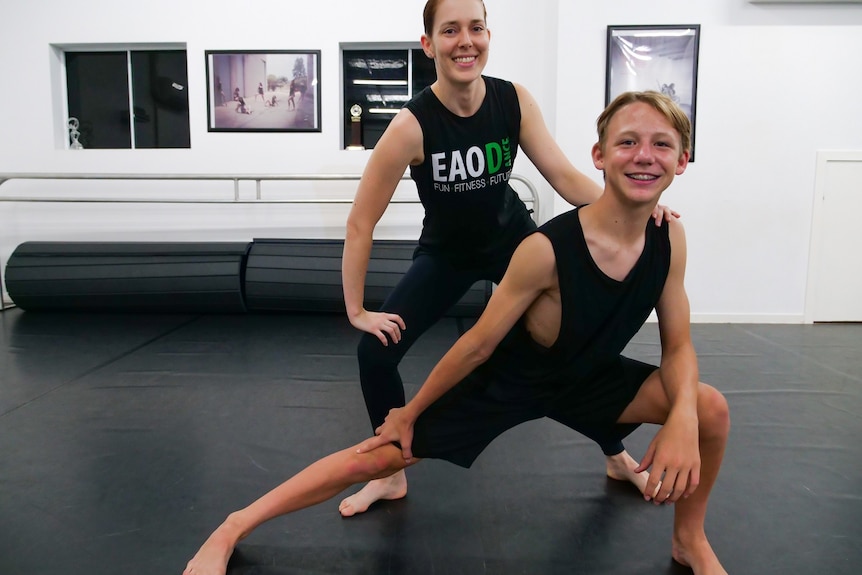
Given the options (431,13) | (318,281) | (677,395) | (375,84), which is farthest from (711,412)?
(375,84)

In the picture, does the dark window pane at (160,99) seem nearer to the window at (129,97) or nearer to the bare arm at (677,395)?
the window at (129,97)

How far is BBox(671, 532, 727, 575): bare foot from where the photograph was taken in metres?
1.18

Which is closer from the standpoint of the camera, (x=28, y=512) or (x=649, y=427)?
(x=28, y=512)

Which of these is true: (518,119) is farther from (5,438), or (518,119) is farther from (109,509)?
(5,438)

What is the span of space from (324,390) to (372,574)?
126cm

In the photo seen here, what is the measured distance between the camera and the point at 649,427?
2090 millimetres

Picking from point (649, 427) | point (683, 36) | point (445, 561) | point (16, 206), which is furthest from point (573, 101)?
point (16, 206)

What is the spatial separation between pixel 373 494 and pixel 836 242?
370 centimetres

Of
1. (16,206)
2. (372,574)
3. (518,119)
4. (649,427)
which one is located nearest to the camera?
(372,574)

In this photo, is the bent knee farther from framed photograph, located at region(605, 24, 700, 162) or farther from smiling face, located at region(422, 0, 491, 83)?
framed photograph, located at region(605, 24, 700, 162)

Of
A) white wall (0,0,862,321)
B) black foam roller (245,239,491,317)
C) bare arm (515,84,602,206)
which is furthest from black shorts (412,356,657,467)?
white wall (0,0,862,321)

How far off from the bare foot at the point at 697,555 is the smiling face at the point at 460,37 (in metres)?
1.10

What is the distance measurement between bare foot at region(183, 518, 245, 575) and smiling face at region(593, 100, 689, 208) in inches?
40.8

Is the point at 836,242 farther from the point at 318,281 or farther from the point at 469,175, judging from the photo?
the point at 469,175
